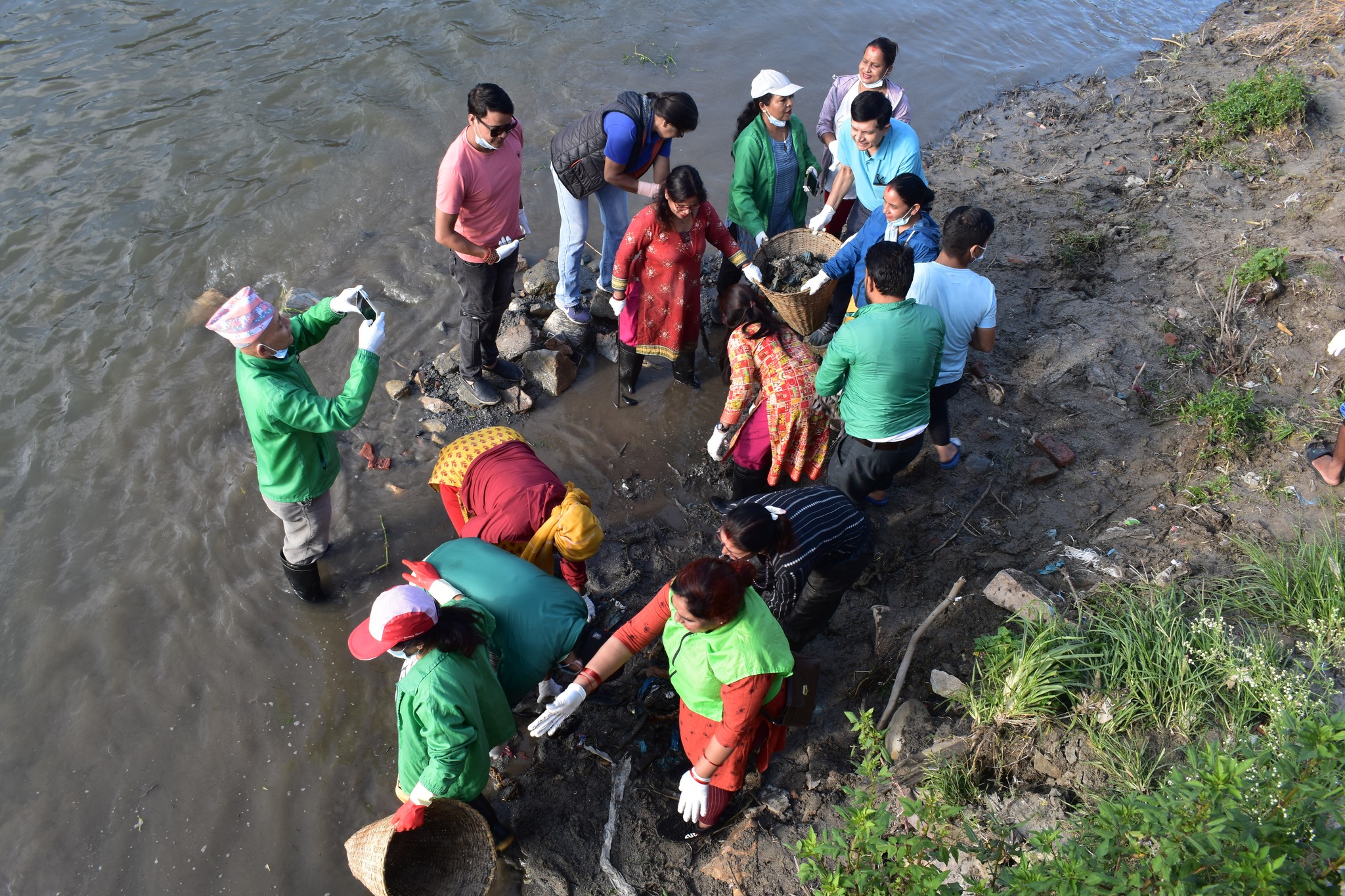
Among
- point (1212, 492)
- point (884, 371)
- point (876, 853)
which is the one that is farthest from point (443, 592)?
point (1212, 492)

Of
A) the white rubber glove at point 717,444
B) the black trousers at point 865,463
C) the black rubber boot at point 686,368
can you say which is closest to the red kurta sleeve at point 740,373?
the white rubber glove at point 717,444

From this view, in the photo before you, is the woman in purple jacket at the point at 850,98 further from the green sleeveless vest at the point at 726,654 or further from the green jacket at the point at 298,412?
the green sleeveless vest at the point at 726,654

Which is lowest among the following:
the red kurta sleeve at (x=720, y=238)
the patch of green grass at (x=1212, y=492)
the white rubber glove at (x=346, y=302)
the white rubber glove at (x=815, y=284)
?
the patch of green grass at (x=1212, y=492)

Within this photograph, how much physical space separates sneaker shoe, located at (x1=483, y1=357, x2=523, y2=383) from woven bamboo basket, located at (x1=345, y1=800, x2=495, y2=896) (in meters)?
3.22

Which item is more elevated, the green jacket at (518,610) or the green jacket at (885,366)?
the green jacket at (885,366)

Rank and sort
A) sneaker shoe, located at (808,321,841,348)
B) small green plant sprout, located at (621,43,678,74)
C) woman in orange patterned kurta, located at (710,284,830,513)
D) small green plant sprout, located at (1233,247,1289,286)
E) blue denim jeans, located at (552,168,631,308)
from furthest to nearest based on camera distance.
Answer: small green plant sprout, located at (621,43,678,74) < sneaker shoe, located at (808,321,841,348) < small green plant sprout, located at (1233,247,1289,286) < blue denim jeans, located at (552,168,631,308) < woman in orange patterned kurta, located at (710,284,830,513)

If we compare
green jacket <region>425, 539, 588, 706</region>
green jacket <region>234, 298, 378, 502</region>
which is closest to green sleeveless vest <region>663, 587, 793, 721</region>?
green jacket <region>425, 539, 588, 706</region>

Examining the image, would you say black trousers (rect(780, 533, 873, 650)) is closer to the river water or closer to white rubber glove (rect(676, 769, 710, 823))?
white rubber glove (rect(676, 769, 710, 823))

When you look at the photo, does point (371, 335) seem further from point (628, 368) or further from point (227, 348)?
point (227, 348)

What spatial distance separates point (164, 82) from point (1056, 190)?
9.59 metres

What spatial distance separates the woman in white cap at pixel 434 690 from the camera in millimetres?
2713

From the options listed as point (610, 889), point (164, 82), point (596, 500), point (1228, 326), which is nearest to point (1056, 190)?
point (1228, 326)

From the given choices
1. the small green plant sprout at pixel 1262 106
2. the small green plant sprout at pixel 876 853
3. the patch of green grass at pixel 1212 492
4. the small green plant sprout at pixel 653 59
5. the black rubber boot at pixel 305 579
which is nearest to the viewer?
the small green plant sprout at pixel 876 853

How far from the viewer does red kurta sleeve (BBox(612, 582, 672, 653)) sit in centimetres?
310
